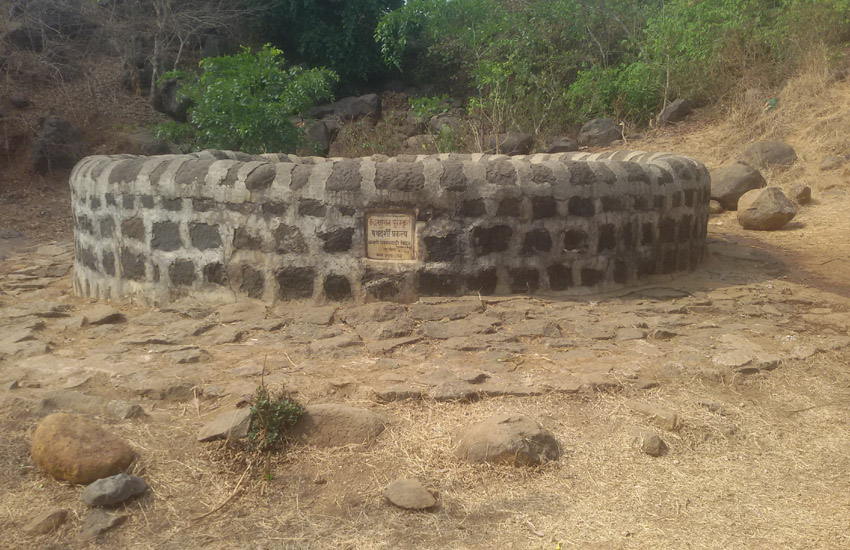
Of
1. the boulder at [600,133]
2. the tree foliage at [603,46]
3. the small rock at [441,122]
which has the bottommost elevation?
the boulder at [600,133]

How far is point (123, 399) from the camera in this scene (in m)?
3.46

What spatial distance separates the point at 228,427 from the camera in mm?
3043

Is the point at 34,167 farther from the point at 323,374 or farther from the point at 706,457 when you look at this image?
the point at 706,457

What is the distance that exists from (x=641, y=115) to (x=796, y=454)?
1019 centimetres

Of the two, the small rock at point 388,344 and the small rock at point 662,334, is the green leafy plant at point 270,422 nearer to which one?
the small rock at point 388,344

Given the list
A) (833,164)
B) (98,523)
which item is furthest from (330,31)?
(98,523)

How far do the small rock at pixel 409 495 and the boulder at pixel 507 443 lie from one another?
0.99ft

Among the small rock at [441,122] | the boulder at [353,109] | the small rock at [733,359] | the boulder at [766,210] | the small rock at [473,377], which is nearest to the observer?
the small rock at [473,377]

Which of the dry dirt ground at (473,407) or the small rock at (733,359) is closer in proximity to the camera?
the dry dirt ground at (473,407)

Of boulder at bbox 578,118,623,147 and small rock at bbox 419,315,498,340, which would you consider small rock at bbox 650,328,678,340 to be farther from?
boulder at bbox 578,118,623,147

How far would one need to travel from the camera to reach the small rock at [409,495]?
8.75 feet

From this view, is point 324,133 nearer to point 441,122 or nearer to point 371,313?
point 441,122

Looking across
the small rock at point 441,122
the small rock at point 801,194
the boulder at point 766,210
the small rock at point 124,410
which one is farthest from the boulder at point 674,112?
the small rock at point 124,410

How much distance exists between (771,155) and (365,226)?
22.9ft
